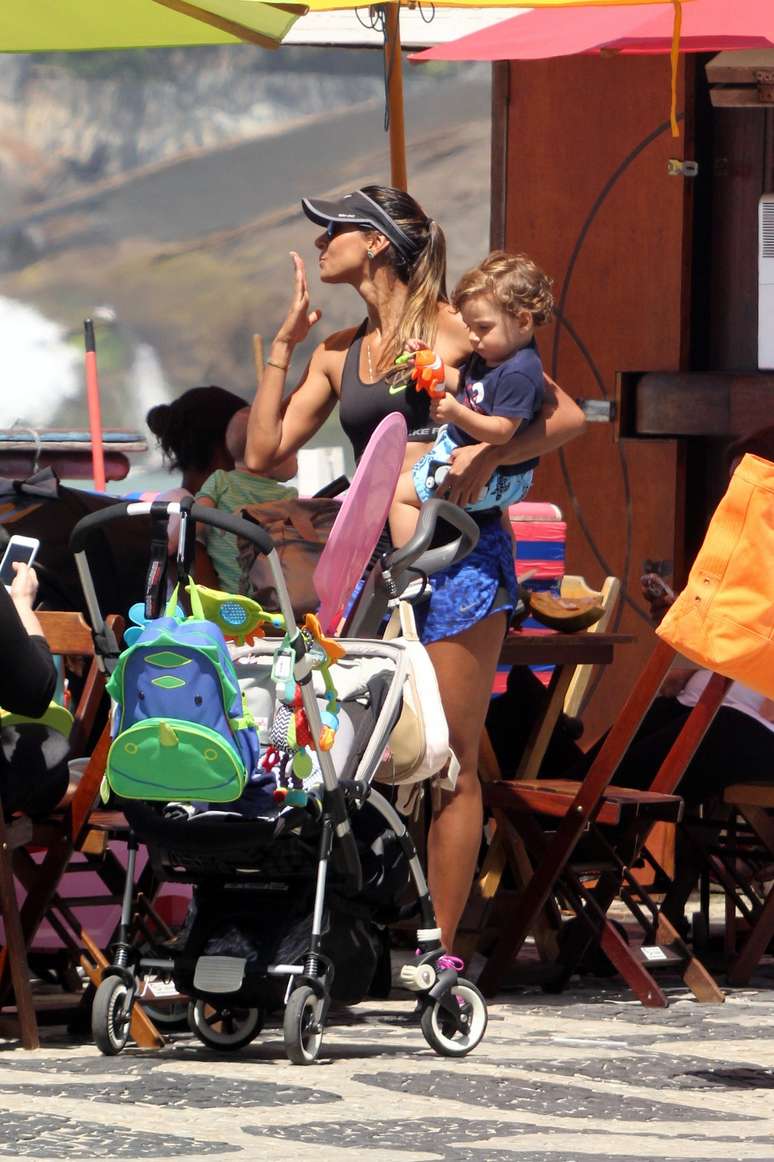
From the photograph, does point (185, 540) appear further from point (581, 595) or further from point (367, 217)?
point (581, 595)

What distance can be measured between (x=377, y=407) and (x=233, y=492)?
4.03 feet

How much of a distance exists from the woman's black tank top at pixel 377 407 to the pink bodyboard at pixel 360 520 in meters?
0.31

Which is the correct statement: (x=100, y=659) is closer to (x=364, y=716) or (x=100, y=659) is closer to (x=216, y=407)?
(x=364, y=716)

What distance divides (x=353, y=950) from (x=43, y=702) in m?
0.77

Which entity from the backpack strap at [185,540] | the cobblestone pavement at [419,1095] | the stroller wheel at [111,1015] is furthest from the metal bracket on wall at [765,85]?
the stroller wheel at [111,1015]

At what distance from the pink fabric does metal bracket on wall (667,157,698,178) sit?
71 cm

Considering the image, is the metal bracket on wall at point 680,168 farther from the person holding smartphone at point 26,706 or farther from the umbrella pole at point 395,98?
the person holding smartphone at point 26,706

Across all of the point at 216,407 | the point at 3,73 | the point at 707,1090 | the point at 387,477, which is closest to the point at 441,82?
the point at 3,73

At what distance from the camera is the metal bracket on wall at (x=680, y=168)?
7.59 m

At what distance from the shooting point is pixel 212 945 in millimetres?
4305

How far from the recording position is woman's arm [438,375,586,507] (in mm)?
4820

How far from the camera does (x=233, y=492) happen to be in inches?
239

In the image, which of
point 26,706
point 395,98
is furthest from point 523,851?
point 395,98

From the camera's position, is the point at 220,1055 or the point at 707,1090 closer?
the point at 707,1090
